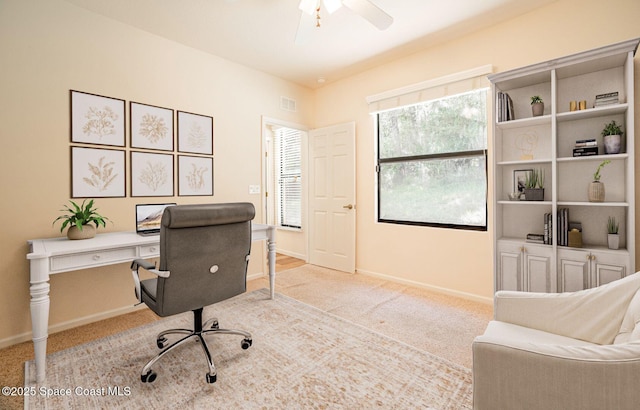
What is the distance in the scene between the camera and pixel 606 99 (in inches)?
89.7

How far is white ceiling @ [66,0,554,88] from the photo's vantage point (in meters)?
2.62

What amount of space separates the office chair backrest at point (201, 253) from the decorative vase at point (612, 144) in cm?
270

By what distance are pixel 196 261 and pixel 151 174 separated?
1728 mm

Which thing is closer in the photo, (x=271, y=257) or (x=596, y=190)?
(x=596, y=190)

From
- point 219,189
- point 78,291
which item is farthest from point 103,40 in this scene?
point 78,291

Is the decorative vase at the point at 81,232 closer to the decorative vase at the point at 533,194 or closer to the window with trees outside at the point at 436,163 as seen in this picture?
the window with trees outside at the point at 436,163

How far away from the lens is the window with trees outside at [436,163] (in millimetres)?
3238

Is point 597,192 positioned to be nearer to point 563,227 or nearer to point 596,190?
point 596,190

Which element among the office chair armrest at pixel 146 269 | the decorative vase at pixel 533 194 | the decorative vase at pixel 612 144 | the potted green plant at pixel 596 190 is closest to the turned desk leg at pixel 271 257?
the office chair armrest at pixel 146 269

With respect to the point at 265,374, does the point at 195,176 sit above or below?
above

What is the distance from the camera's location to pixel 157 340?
2.18 m

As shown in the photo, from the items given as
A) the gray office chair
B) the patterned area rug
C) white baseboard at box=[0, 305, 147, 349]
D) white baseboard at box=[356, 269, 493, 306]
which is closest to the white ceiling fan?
the gray office chair

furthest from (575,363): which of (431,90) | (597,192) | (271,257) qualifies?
(431,90)

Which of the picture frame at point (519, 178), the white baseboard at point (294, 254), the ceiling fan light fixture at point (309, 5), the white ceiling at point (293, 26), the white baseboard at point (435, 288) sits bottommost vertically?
the white baseboard at point (435, 288)
